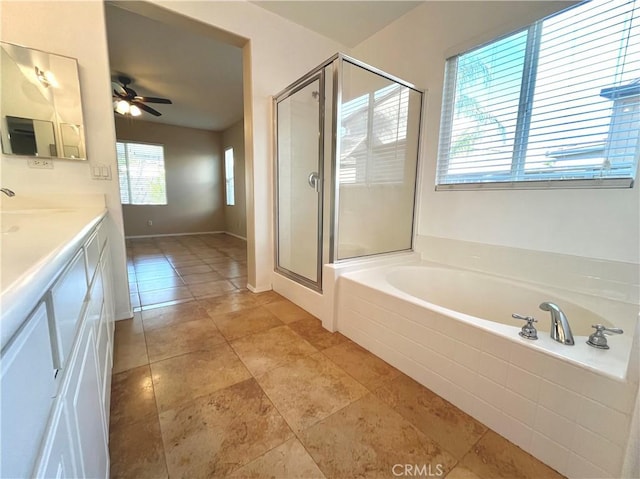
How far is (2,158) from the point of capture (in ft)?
5.44

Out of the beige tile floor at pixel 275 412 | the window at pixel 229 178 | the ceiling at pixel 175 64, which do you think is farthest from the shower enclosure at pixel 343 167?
the window at pixel 229 178

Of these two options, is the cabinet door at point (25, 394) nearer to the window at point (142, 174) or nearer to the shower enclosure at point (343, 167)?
the shower enclosure at point (343, 167)

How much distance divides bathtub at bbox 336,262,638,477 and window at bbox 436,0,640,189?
0.75 metres

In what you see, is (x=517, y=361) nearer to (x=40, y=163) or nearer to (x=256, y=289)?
(x=256, y=289)

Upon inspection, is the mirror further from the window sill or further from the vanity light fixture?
the window sill

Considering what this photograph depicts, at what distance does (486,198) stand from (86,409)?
2.31 m

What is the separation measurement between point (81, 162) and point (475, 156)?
112 inches

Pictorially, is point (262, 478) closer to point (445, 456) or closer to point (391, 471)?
point (391, 471)

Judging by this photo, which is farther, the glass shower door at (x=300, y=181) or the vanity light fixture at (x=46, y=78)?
the glass shower door at (x=300, y=181)

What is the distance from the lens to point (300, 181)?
2543 mm

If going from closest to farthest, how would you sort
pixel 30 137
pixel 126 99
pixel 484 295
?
pixel 30 137, pixel 484 295, pixel 126 99

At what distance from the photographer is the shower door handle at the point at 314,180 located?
7.43 ft

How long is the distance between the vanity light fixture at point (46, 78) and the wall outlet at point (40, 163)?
0.47 meters
